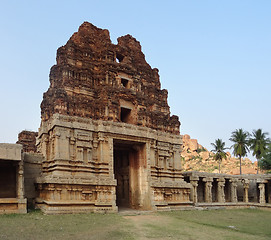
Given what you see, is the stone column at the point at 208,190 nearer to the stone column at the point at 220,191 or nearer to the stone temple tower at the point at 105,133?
the stone column at the point at 220,191

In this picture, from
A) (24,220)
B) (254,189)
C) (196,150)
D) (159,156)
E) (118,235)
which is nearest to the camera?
(118,235)

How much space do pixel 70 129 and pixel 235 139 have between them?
41005 millimetres

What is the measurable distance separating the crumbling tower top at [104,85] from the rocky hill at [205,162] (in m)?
43.6

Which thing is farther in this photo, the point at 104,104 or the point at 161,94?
the point at 161,94

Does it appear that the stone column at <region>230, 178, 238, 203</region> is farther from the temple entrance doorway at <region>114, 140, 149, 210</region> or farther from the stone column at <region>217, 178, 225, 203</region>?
the temple entrance doorway at <region>114, 140, 149, 210</region>

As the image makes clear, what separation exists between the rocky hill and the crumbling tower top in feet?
143

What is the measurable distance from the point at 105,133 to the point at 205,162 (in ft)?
215

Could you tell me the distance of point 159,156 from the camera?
25.5 m

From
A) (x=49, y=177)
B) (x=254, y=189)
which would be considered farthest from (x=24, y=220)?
(x=254, y=189)

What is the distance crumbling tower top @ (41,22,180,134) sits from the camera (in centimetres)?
2250

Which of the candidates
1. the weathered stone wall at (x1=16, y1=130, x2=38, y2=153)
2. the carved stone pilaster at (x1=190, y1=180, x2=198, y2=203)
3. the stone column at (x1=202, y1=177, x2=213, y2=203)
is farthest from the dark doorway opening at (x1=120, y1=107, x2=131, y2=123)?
the weathered stone wall at (x1=16, y1=130, x2=38, y2=153)

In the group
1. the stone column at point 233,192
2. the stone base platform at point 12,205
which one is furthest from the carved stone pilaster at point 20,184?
the stone column at point 233,192

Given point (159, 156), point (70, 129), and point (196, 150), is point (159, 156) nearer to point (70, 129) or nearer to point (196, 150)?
point (70, 129)

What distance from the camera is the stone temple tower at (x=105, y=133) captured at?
19.9 metres
